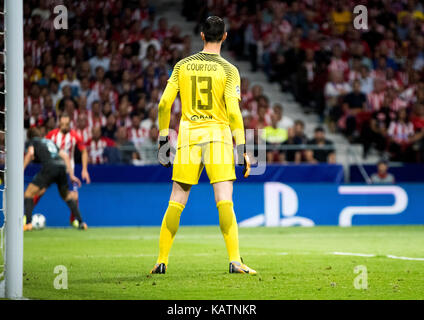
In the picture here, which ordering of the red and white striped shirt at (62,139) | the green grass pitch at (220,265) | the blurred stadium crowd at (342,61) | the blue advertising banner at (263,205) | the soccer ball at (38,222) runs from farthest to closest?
the blurred stadium crowd at (342,61) < the blue advertising banner at (263,205) < the soccer ball at (38,222) < the red and white striped shirt at (62,139) < the green grass pitch at (220,265)

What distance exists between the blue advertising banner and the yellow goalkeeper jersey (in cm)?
841

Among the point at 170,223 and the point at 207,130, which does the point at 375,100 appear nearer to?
the point at 207,130

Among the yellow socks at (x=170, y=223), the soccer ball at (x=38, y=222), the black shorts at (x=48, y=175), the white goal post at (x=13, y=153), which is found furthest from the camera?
the soccer ball at (x=38, y=222)

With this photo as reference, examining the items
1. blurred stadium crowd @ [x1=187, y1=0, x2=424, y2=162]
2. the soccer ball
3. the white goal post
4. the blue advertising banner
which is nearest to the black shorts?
the soccer ball

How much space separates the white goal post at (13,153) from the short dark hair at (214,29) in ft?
6.32

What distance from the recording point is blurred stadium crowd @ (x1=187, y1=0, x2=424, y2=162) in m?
18.9

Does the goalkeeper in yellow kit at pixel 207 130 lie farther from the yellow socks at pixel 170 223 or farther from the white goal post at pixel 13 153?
the white goal post at pixel 13 153

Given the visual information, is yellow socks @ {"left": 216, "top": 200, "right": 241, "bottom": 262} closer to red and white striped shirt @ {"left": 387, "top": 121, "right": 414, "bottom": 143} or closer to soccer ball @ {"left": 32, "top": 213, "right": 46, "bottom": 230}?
soccer ball @ {"left": 32, "top": 213, "right": 46, "bottom": 230}

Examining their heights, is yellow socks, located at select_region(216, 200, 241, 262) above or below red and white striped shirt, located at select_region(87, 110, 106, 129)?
below

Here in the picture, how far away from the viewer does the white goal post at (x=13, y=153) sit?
635cm

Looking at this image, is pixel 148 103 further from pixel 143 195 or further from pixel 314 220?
pixel 314 220

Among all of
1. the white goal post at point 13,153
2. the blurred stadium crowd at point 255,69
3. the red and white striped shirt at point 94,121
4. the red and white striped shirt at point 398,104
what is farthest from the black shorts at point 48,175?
the red and white striped shirt at point 398,104

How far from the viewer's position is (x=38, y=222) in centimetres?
1523
